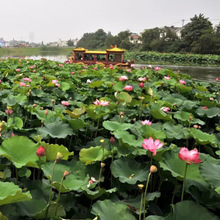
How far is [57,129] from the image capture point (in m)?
1.08

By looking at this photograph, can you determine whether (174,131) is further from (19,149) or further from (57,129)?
(19,149)

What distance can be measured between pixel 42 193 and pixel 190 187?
0.41 meters

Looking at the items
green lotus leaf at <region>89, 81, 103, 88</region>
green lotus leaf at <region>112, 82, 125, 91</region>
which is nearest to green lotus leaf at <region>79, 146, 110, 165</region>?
green lotus leaf at <region>112, 82, 125, 91</region>

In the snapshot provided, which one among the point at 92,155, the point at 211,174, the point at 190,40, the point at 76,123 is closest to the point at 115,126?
the point at 76,123

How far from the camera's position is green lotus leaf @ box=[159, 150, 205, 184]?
0.70 metres

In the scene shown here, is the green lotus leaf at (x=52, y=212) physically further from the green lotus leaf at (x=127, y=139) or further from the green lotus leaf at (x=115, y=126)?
the green lotus leaf at (x=115, y=126)

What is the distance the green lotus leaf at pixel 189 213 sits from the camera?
0.55 meters

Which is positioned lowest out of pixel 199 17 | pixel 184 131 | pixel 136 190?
pixel 136 190

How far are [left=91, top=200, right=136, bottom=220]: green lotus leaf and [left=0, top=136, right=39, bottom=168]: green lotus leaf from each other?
10.5 inches

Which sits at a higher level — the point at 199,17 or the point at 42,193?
the point at 199,17

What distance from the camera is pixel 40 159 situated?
758 millimetres

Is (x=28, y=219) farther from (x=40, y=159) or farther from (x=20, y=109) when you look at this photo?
(x=20, y=109)

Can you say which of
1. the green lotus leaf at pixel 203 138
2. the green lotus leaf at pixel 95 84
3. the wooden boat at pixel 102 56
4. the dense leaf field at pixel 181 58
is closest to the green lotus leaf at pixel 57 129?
the green lotus leaf at pixel 203 138

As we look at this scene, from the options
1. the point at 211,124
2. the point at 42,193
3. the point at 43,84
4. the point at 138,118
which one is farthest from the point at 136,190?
the point at 43,84
